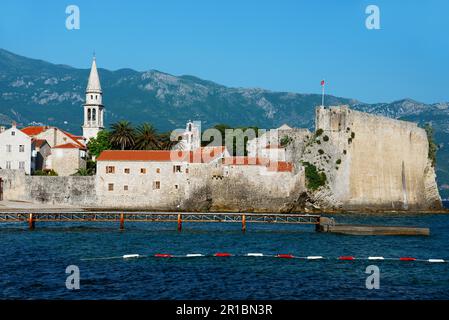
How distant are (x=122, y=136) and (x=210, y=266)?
5428cm

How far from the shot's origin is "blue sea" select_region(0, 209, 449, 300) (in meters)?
29.1

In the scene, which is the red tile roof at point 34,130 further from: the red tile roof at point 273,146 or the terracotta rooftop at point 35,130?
the red tile roof at point 273,146

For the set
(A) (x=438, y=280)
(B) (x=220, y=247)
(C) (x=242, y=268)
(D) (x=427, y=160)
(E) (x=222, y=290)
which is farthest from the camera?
→ (D) (x=427, y=160)

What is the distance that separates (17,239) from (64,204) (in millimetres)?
29244

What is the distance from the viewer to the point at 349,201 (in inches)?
3292

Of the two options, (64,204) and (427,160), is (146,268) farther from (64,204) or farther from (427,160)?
(427,160)

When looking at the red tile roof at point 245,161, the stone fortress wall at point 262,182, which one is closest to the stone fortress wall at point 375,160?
the stone fortress wall at point 262,182

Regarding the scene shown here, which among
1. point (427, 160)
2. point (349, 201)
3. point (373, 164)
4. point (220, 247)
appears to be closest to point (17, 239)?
point (220, 247)

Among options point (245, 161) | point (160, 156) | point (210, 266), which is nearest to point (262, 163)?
point (245, 161)

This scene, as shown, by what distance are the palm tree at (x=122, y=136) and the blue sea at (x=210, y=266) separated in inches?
1211

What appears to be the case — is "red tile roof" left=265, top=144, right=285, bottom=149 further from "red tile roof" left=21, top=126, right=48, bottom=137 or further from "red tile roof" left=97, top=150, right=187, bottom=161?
"red tile roof" left=21, top=126, right=48, bottom=137

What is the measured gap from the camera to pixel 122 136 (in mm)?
88812

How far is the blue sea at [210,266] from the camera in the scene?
29.1 meters

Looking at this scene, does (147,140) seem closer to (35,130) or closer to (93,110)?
(93,110)
